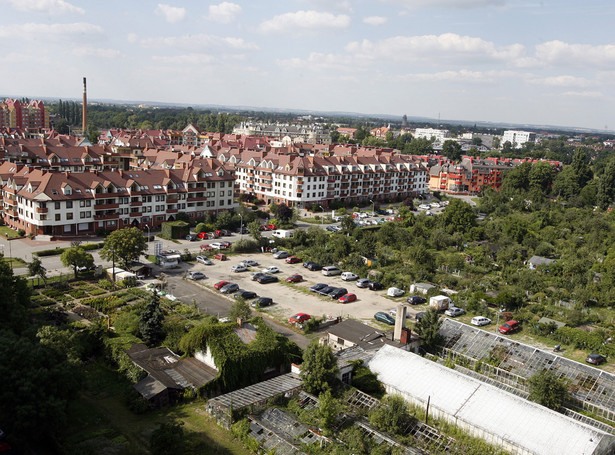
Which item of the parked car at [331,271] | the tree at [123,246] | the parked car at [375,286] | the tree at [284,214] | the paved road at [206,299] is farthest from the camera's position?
the tree at [284,214]

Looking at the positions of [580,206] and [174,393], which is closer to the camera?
[174,393]

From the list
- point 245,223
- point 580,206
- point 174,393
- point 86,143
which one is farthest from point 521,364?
point 86,143

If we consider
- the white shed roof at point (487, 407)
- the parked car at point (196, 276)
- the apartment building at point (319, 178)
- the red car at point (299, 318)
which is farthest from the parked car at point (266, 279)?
the apartment building at point (319, 178)

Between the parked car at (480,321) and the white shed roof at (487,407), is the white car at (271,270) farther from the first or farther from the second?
the white shed roof at (487,407)

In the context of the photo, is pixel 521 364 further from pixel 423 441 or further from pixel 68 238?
pixel 68 238

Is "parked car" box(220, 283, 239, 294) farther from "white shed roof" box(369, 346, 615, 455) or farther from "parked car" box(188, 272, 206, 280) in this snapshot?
"white shed roof" box(369, 346, 615, 455)

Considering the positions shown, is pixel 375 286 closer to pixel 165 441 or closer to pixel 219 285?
pixel 219 285

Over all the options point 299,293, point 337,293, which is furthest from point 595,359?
point 299,293

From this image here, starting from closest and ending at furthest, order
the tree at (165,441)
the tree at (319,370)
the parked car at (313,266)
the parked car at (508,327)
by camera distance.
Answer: the tree at (165,441), the tree at (319,370), the parked car at (508,327), the parked car at (313,266)
